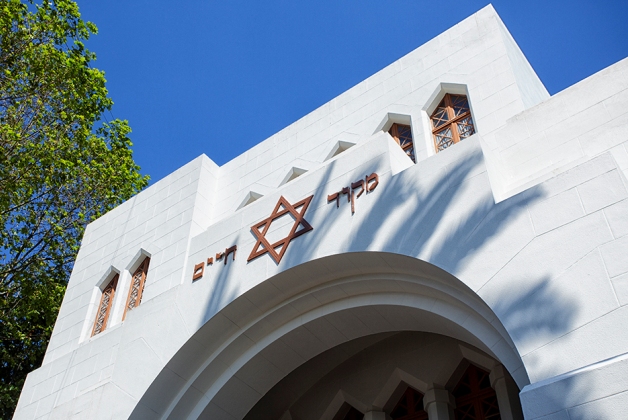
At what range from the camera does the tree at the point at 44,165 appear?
1533cm

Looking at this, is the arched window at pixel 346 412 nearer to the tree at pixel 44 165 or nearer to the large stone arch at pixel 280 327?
the large stone arch at pixel 280 327

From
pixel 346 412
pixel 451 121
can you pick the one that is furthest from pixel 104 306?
pixel 451 121

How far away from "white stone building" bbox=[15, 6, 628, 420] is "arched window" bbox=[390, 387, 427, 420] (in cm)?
3

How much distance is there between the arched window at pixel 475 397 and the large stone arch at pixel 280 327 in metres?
1.55

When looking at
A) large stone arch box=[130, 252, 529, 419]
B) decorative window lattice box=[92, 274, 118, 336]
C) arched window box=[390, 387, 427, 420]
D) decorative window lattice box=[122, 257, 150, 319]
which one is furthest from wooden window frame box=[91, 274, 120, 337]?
arched window box=[390, 387, 427, 420]

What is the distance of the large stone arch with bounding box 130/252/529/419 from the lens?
7863mm

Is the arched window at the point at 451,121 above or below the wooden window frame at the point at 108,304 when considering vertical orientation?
above

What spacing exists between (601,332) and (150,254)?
7.39 meters

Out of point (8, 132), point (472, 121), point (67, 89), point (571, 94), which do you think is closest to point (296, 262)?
point (472, 121)

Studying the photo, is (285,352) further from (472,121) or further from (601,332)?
(601,332)

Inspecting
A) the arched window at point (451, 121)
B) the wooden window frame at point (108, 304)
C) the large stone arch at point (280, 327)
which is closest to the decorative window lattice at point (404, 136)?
the arched window at point (451, 121)

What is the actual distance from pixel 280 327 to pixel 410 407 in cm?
237

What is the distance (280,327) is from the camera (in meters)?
8.83

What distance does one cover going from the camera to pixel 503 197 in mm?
7035
